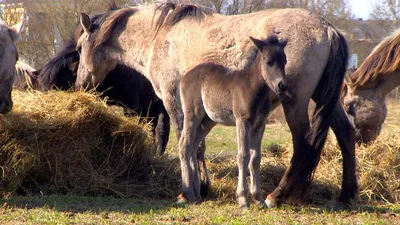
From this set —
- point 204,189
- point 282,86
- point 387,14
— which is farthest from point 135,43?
point 387,14

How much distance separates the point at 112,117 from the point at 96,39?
1299 mm

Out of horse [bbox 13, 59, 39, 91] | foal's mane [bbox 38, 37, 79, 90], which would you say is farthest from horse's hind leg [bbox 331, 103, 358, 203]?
horse [bbox 13, 59, 39, 91]

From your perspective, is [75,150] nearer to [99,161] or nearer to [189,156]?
[99,161]

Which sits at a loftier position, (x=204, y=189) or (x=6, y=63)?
(x=6, y=63)

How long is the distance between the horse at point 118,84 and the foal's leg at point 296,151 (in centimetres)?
315

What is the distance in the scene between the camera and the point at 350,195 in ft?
23.0

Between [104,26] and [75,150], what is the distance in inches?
75.5

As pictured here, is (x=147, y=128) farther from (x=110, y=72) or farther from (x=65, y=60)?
(x=65, y=60)

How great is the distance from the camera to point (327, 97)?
6.49 m

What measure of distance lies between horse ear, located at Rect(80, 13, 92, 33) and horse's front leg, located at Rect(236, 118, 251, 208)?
10.6 feet

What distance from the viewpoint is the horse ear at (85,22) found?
8.38m

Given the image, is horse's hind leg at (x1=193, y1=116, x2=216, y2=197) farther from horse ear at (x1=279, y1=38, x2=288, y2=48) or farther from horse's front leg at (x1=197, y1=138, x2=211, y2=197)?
horse ear at (x1=279, y1=38, x2=288, y2=48)

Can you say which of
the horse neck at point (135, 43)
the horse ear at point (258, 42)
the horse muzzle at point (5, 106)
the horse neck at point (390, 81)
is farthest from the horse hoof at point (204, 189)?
the horse neck at point (390, 81)

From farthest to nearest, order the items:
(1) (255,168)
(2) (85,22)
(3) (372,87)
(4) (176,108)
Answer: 1. (3) (372,87)
2. (2) (85,22)
3. (4) (176,108)
4. (1) (255,168)
